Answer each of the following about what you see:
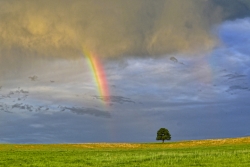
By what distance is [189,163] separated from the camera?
102 ft

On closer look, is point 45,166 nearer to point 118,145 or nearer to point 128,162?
point 128,162

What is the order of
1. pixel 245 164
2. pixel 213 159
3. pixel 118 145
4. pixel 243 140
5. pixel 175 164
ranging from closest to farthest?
pixel 245 164 → pixel 175 164 → pixel 213 159 → pixel 243 140 → pixel 118 145

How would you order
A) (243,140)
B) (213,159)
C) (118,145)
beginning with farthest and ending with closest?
(118,145) → (243,140) → (213,159)

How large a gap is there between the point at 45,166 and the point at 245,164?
1805 centimetres

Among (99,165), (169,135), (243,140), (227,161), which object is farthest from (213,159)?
(169,135)

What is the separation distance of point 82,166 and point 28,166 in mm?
5718

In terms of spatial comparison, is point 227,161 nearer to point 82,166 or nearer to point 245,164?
point 245,164

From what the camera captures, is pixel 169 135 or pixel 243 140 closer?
pixel 243 140

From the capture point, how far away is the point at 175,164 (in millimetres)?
30859

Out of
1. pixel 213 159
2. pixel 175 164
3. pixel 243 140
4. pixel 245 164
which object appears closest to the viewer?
pixel 245 164

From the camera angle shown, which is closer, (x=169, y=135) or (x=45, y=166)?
(x=45, y=166)

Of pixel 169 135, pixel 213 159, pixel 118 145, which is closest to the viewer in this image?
pixel 213 159

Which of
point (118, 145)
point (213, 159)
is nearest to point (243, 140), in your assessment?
point (118, 145)

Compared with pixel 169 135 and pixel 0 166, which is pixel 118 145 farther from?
pixel 0 166
